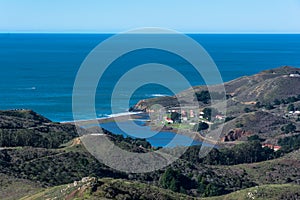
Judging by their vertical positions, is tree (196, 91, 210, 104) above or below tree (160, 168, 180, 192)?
above

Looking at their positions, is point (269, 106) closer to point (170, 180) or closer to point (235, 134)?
point (235, 134)

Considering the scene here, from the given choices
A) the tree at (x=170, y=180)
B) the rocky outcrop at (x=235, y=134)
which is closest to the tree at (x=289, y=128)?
the rocky outcrop at (x=235, y=134)

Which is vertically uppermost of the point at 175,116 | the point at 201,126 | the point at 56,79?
the point at 56,79

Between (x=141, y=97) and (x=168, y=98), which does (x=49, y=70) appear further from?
(x=168, y=98)

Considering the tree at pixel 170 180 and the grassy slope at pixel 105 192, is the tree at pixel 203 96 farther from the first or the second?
the grassy slope at pixel 105 192

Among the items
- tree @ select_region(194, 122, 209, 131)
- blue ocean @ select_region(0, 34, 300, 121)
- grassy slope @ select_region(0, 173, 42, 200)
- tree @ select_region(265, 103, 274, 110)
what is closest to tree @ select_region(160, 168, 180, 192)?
grassy slope @ select_region(0, 173, 42, 200)

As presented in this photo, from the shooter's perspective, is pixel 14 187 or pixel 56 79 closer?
pixel 14 187

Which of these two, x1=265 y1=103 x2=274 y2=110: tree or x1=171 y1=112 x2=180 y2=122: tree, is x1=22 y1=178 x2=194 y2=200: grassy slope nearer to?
x1=171 y1=112 x2=180 y2=122: tree

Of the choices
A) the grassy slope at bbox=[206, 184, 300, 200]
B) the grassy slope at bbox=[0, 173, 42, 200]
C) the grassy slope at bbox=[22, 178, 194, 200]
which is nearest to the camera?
the grassy slope at bbox=[22, 178, 194, 200]

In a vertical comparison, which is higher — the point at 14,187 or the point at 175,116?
the point at 175,116

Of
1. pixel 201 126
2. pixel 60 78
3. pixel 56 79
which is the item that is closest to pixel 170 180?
pixel 201 126

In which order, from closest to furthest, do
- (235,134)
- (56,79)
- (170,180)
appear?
(170,180) → (235,134) → (56,79)

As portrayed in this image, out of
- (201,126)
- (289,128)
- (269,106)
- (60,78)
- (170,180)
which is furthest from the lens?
(60,78)
